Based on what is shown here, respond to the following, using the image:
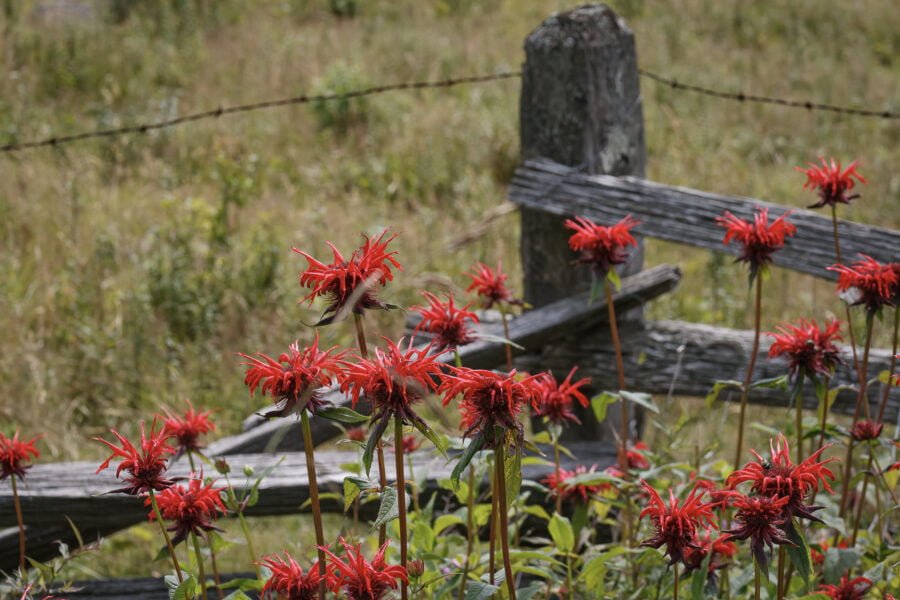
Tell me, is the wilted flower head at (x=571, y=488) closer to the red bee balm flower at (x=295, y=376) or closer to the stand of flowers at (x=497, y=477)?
the stand of flowers at (x=497, y=477)

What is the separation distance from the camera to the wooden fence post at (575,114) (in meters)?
2.81

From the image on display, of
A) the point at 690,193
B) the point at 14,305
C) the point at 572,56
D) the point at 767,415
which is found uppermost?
the point at 572,56

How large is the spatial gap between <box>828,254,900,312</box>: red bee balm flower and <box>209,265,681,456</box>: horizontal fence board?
1.07 m

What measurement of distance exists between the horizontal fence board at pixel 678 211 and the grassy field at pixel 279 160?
1.83ft

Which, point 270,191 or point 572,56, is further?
point 270,191

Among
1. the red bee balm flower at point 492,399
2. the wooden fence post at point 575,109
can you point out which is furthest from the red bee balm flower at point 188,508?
the wooden fence post at point 575,109

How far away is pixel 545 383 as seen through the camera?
1.92 metres

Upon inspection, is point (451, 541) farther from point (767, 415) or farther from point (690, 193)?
point (767, 415)

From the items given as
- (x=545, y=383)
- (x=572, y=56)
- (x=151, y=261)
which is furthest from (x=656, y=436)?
(x=151, y=261)

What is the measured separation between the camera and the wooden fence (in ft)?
8.59

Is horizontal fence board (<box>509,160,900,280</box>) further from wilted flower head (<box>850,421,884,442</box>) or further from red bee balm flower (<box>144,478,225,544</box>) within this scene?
red bee balm flower (<box>144,478,225,544</box>)

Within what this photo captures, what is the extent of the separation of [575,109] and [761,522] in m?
1.80

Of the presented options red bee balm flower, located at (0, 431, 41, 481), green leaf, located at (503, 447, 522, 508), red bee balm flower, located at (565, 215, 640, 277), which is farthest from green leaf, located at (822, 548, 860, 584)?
red bee balm flower, located at (0, 431, 41, 481)

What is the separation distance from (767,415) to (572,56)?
2042 millimetres
